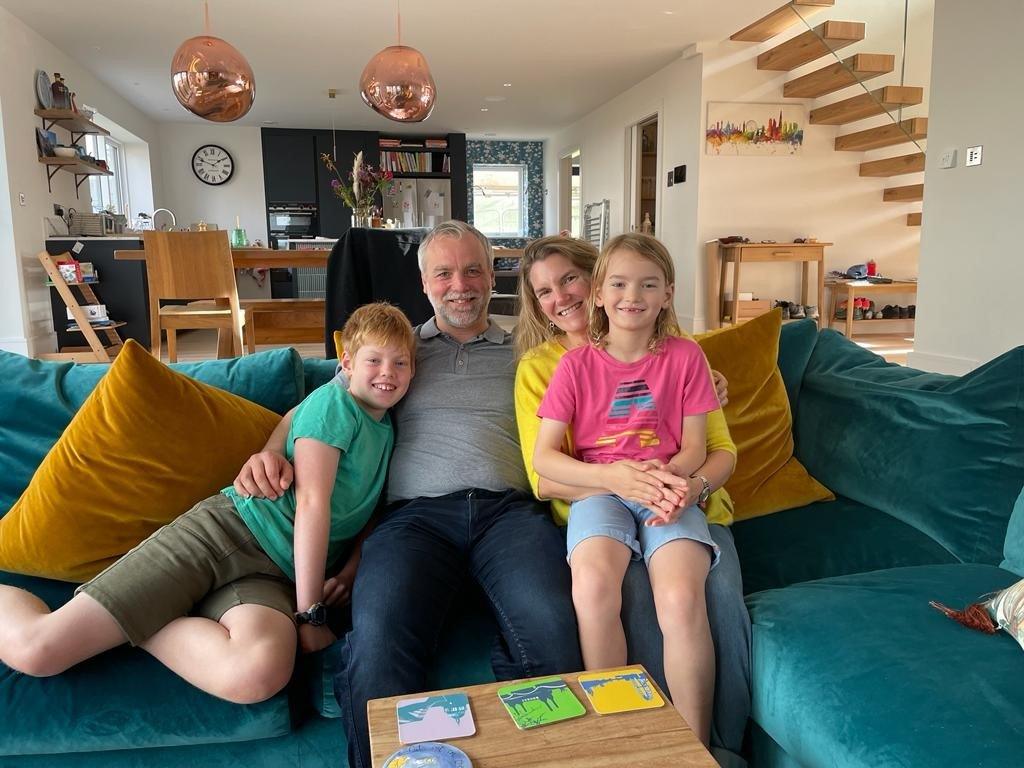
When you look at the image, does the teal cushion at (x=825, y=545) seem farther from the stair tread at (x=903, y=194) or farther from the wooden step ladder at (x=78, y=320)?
the stair tread at (x=903, y=194)

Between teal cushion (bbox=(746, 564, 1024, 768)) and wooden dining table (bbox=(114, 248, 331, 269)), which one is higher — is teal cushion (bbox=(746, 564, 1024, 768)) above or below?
below

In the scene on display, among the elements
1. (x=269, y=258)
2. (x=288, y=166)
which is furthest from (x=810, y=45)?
(x=288, y=166)

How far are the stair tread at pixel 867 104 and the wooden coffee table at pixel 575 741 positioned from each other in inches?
236

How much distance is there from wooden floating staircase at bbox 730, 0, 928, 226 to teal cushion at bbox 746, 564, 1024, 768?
4941mm

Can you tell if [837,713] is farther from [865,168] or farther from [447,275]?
[865,168]

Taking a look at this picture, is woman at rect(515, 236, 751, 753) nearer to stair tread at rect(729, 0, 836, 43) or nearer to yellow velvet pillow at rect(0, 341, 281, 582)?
yellow velvet pillow at rect(0, 341, 281, 582)

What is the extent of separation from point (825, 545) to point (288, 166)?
9752mm

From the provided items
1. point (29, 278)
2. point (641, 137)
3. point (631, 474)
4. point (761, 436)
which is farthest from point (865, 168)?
point (29, 278)

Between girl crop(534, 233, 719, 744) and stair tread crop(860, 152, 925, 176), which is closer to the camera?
girl crop(534, 233, 719, 744)

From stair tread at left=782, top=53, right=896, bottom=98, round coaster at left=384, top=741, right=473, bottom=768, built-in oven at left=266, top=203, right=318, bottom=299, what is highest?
stair tread at left=782, top=53, right=896, bottom=98

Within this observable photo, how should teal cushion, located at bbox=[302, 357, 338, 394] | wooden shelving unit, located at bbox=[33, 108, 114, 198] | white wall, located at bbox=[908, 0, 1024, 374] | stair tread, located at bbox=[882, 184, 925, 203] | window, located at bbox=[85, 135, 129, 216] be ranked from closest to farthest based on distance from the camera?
teal cushion, located at bbox=[302, 357, 338, 394] < white wall, located at bbox=[908, 0, 1024, 374] < wooden shelving unit, located at bbox=[33, 108, 114, 198] < stair tread, located at bbox=[882, 184, 925, 203] < window, located at bbox=[85, 135, 129, 216]

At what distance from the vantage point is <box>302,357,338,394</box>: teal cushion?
1877 mm

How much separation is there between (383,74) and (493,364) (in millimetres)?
3127

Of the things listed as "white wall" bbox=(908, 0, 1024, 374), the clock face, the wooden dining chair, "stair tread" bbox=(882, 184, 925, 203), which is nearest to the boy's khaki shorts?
the wooden dining chair
